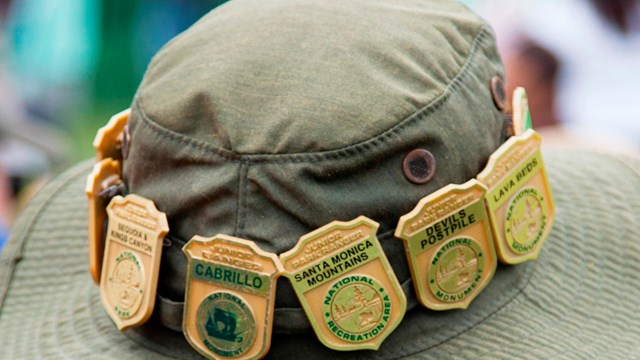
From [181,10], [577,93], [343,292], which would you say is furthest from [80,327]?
[181,10]

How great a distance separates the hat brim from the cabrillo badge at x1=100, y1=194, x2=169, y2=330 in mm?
40

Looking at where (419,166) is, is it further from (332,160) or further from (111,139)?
(111,139)

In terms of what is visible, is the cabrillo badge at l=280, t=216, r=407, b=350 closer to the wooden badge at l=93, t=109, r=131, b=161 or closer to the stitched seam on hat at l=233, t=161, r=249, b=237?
the stitched seam on hat at l=233, t=161, r=249, b=237

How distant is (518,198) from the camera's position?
3.17 ft

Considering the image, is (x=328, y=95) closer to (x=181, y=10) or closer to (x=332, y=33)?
(x=332, y=33)

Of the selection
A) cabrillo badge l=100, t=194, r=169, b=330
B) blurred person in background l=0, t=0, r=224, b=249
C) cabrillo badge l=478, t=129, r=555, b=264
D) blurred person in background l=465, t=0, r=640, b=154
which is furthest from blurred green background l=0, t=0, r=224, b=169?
cabrillo badge l=478, t=129, r=555, b=264

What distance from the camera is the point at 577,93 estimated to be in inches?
127

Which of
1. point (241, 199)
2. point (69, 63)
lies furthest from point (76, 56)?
point (241, 199)

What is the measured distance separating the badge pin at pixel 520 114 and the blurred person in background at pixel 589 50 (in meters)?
2.19

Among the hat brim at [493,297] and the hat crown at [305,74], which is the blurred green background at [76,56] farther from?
the hat crown at [305,74]

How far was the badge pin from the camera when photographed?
99cm

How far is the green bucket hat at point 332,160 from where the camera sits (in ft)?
2.86

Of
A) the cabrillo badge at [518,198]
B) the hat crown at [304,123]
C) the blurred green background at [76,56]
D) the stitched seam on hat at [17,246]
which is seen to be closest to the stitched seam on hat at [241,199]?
the hat crown at [304,123]

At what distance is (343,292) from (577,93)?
251 cm
